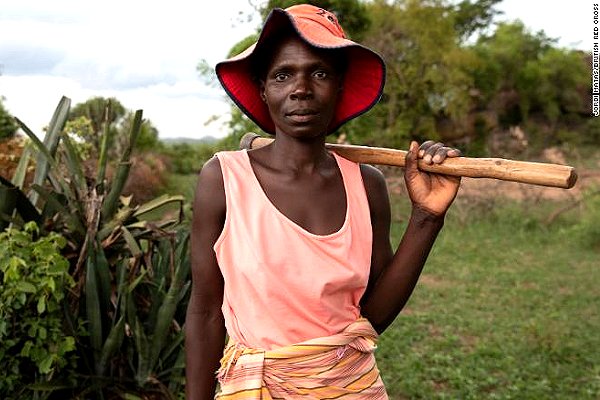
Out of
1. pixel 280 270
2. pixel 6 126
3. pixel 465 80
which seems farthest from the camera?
pixel 465 80

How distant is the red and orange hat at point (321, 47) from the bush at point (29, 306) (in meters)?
1.10

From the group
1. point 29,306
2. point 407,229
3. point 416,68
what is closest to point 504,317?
point 29,306

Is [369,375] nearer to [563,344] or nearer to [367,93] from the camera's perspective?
[367,93]

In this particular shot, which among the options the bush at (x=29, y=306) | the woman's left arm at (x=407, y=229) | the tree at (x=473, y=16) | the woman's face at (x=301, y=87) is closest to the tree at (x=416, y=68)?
the tree at (x=473, y=16)

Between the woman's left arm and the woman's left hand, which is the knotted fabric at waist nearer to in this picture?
the woman's left arm

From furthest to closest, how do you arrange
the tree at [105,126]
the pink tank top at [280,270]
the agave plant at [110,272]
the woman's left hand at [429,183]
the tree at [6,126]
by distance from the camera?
the tree at [6,126] < the tree at [105,126] < the agave plant at [110,272] < the woman's left hand at [429,183] < the pink tank top at [280,270]

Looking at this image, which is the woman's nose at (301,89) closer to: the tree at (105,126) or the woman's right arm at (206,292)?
the woman's right arm at (206,292)

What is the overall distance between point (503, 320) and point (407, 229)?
15.2 ft

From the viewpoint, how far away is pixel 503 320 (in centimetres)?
584

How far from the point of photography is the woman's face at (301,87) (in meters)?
1.42

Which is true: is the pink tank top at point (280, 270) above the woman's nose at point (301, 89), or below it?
below

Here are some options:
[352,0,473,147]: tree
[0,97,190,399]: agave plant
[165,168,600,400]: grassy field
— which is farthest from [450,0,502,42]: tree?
[0,97,190,399]: agave plant

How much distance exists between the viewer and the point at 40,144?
9.06 feet

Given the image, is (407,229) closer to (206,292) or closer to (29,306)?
(206,292)
